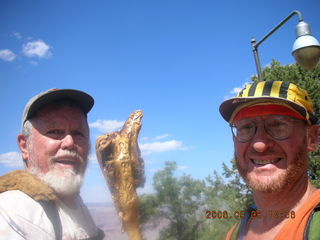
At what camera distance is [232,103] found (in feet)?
8.06

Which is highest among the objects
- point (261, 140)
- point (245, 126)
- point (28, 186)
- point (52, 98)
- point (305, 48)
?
point (305, 48)

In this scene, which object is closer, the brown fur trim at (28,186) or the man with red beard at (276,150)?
the brown fur trim at (28,186)

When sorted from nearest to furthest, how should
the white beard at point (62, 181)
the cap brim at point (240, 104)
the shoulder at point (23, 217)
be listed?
the shoulder at point (23, 217) → the white beard at point (62, 181) → the cap brim at point (240, 104)

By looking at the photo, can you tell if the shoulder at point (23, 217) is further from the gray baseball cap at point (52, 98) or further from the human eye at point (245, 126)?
the human eye at point (245, 126)

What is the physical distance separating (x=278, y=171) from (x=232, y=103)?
0.70 meters

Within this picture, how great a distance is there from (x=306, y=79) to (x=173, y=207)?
12347 mm

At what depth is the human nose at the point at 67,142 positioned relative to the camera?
1.94 metres

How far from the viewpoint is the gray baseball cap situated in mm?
1953

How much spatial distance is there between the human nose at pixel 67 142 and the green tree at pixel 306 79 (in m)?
11.5

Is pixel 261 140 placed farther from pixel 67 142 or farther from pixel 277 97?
pixel 67 142

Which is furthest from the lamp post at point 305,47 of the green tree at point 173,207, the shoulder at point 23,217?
the shoulder at point 23,217

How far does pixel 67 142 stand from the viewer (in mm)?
1945

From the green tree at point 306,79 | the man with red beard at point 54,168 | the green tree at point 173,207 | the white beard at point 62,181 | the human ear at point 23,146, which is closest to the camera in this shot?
the man with red beard at point 54,168

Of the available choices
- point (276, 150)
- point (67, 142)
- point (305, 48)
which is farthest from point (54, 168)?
point (305, 48)
